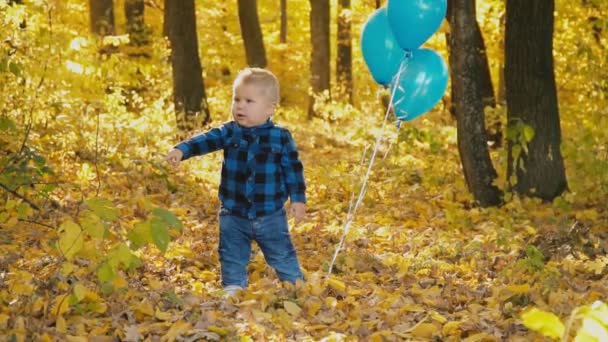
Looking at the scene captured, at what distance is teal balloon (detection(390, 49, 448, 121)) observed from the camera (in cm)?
629

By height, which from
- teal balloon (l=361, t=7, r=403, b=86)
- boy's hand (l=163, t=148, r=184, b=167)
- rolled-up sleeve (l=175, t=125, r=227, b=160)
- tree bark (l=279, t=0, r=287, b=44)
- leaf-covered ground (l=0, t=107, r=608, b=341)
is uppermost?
tree bark (l=279, t=0, r=287, b=44)

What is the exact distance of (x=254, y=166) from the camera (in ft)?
16.5

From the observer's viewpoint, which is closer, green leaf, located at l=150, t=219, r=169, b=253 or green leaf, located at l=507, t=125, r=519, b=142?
green leaf, located at l=150, t=219, r=169, b=253

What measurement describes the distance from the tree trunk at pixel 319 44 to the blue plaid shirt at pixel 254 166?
14.6m

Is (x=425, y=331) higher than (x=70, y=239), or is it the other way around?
(x=70, y=239)

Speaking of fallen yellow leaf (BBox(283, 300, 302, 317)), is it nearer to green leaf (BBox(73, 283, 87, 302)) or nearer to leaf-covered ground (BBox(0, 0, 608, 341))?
leaf-covered ground (BBox(0, 0, 608, 341))

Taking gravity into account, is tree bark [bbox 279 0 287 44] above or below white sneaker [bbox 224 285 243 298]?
above

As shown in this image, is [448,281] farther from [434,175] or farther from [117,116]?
[117,116]

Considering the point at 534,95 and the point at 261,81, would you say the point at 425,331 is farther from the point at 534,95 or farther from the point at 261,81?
the point at 534,95

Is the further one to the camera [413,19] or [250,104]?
[413,19]

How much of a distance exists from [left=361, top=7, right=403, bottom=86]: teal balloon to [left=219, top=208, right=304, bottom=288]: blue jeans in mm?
1806

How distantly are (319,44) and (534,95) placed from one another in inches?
492

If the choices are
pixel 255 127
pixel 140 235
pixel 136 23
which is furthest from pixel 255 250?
pixel 136 23

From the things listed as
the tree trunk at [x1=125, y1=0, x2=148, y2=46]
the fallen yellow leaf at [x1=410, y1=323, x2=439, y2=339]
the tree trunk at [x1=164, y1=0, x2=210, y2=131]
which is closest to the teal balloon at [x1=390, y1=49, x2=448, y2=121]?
the fallen yellow leaf at [x1=410, y1=323, x2=439, y2=339]
